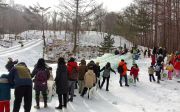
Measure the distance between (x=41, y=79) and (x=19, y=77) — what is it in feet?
5.68

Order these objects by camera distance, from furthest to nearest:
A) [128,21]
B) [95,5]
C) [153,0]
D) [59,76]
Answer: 1. [128,21]
2. [95,5]
3. [153,0]
4. [59,76]

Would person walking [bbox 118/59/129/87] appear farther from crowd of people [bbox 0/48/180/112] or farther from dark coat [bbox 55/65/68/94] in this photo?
dark coat [bbox 55/65/68/94]

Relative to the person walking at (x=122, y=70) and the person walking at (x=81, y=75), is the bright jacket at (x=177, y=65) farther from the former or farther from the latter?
the person walking at (x=81, y=75)

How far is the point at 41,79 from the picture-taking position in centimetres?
1104

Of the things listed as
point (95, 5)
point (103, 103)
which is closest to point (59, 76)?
point (103, 103)

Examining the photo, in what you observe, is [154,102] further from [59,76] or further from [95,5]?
[95,5]

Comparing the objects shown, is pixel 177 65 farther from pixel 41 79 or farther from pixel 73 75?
pixel 41 79

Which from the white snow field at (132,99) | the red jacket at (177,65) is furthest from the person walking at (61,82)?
the red jacket at (177,65)

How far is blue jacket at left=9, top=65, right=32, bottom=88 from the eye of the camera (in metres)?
9.34

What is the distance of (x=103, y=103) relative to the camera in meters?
14.4

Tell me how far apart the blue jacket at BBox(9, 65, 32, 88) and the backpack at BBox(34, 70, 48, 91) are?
4.72ft

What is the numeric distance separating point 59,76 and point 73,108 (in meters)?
1.57

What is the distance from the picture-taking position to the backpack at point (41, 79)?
11.0m

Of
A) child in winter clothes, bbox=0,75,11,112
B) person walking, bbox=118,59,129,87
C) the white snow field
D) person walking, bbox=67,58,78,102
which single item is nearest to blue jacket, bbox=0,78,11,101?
A: child in winter clothes, bbox=0,75,11,112
